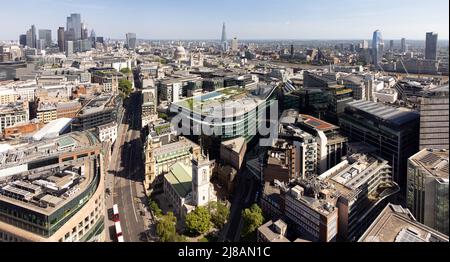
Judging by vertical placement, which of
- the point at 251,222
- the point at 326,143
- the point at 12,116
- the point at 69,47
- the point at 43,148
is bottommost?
the point at 251,222

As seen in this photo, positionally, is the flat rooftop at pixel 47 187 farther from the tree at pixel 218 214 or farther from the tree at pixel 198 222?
the tree at pixel 218 214

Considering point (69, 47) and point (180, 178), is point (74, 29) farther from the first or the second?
point (180, 178)

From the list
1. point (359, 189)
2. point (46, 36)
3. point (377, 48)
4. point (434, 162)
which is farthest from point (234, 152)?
point (46, 36)

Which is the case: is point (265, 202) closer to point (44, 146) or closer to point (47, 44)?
point (44, 146)
